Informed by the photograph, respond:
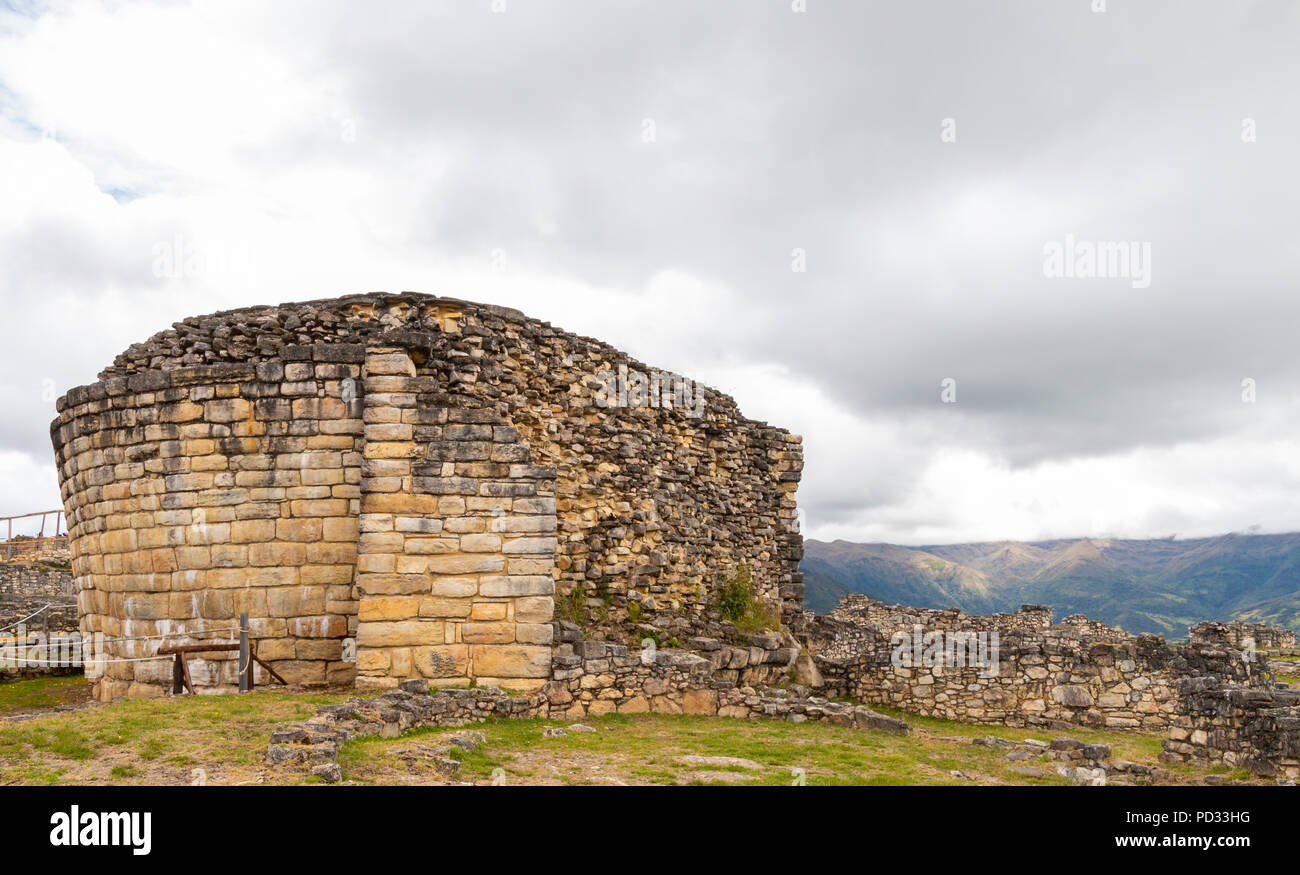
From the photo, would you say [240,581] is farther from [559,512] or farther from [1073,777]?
[1073,777]

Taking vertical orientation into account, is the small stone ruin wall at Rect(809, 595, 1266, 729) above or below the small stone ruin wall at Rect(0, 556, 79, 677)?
below

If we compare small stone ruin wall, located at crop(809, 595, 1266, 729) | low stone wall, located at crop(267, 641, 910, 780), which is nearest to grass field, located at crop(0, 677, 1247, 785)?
low stone wall, located at crop(267, 641, 910, 780)

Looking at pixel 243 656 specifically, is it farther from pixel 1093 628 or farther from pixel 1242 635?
pixel 1242 635

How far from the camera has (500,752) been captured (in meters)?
9.60

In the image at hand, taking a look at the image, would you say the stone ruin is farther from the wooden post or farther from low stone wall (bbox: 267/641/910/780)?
the wooden post

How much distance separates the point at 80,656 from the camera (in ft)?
65.2

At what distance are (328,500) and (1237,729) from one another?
1318 centimetres

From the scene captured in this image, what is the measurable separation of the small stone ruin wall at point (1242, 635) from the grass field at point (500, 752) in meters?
16.3

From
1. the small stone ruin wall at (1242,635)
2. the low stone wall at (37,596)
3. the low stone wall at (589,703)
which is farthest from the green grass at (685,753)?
the small stone ruin wall at (1242,635)

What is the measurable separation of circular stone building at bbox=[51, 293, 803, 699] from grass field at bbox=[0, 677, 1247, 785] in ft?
4.14

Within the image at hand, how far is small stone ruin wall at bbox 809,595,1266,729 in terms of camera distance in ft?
54.3

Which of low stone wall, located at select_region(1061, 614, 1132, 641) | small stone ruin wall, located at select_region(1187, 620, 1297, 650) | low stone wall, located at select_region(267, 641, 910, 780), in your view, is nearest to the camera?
low stone wall, located at select_region(267, 641, 910, 780)

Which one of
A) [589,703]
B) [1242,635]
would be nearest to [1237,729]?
[589,703]

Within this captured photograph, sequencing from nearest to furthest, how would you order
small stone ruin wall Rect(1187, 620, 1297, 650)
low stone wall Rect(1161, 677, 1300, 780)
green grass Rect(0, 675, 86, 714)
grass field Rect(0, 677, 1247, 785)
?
grass field Rect(0, 677, 1247, 785), low stone wall Rect(1161, 677, 1300, 780), green grass Rect(0, 675, 86, 714), small stone ruin wall Rect(1187, 620, 1297, 650)
